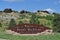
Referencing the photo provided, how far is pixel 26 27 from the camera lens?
22.2m

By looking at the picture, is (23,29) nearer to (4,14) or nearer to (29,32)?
(29,32)

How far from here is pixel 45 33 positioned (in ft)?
74.4

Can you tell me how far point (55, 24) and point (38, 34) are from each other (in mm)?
5769

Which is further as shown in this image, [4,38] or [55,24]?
[55,24]

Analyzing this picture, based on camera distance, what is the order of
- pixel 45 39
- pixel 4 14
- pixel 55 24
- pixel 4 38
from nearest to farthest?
pixel 45 39 → pixel 4 38 → pixel 55 24 → pixel 4 14

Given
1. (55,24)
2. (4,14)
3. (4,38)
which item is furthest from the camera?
(4,14)

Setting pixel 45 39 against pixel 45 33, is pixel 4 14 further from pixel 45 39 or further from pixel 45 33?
pixel 45 39

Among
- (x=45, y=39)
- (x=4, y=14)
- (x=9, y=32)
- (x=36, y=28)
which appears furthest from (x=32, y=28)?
(x=4, y=14)

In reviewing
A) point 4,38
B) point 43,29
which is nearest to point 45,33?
point 43,29

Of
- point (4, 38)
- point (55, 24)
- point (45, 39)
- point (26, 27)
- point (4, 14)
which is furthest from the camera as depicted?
point (4, 14)

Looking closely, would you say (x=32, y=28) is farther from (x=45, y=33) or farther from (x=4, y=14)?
(x=4, y=14)

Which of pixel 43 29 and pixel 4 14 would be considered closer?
pixel 43 29

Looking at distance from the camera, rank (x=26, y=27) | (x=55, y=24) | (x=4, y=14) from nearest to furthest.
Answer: (x=26, y=27)
(x=55, y=24)
(x=4, y=14)

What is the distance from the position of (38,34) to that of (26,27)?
1153 millimetres
